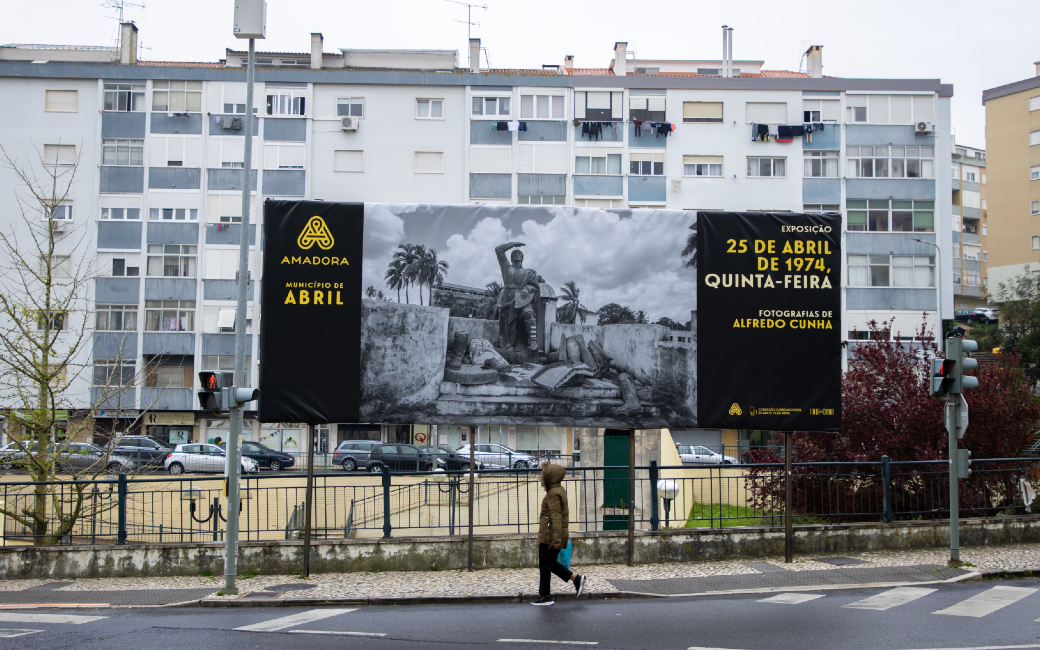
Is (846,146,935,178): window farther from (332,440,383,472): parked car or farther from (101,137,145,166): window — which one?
(101,137,145,166): window

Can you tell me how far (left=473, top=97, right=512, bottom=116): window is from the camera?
146 ft

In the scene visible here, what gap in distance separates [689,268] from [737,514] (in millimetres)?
4003

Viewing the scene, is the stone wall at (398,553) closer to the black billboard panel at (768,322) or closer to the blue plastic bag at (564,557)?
the blue plastic bag at (564,557)

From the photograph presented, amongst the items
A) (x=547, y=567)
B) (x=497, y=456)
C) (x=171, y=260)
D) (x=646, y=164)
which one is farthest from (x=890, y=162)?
(x=547, y=567)

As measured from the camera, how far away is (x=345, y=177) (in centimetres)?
4425

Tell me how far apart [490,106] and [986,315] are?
42991 mm

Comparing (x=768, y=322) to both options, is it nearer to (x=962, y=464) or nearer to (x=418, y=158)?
(x=962, y=464)

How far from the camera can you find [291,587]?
10938 mm

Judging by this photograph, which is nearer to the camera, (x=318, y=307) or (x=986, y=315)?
(x=318, y=307)

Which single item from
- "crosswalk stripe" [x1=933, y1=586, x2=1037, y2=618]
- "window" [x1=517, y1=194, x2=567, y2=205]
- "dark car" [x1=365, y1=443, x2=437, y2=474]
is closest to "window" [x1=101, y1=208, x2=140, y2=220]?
"dark car" [x1=365, y1=443, x2=437, y2=474]

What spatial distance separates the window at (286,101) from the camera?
144 feet

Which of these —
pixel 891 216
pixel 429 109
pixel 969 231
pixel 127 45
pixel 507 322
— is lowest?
pixel 507 322

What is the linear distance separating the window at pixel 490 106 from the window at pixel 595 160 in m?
4.35

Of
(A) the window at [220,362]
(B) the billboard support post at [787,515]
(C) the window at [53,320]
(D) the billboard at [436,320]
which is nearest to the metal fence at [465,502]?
(B) the billboard support post at [787,515]
